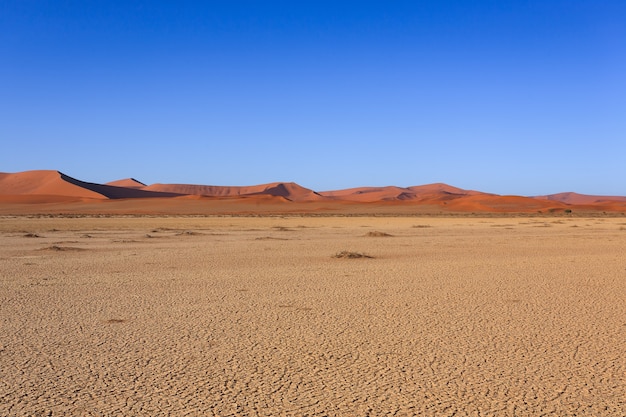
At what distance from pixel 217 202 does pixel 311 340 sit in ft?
211

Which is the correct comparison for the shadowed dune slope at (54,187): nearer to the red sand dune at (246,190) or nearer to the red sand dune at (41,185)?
the red sand dune at (41,185)

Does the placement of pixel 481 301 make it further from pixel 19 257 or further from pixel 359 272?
pixel 19 257

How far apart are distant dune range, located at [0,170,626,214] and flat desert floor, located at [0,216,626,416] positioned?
44.0m

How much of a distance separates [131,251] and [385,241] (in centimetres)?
854

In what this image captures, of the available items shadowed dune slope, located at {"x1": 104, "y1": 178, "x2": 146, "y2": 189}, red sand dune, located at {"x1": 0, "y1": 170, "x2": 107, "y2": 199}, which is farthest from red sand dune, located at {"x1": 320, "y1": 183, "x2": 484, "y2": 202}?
red sand dune, located at {"x1": 0, "y1": 170, "x2": 107, "y2": 199}

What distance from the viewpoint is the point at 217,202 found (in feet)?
228

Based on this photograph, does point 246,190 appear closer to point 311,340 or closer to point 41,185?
point 41,185

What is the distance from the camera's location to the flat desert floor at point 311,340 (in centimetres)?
434

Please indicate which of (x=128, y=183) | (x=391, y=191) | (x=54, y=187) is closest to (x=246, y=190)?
(x=128, y=183)

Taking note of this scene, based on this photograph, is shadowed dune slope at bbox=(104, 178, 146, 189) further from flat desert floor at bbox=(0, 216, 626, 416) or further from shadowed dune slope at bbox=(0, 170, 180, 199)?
flat desert floor at bbox=(0, 216, 626, 416)

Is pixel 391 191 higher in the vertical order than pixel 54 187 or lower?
higher

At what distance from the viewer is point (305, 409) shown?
4168 mm

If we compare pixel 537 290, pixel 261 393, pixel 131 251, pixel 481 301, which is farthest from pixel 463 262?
pixel 261 393

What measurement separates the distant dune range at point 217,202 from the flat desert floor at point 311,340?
4400 centimetres
